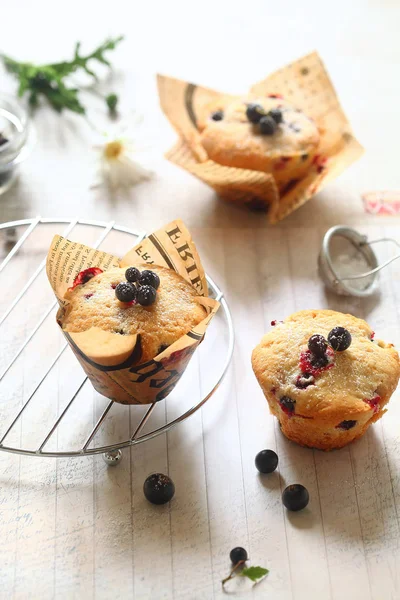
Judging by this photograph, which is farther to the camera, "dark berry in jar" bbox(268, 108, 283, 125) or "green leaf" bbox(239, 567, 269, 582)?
"dark berry in jar" bbox(268, 108, 283, 125)

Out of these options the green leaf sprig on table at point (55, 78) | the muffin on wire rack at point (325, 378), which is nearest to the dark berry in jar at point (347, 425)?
the muffin on wire rack at point (325, 378)

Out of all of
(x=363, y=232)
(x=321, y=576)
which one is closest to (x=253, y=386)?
(x=321, y=576)

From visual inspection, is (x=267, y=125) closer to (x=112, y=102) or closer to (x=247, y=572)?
(x=112, y=102)

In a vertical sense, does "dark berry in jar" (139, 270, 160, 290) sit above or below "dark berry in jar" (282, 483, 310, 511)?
above

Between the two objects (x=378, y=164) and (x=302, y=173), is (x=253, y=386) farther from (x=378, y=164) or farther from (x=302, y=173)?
(x=378, y=164)

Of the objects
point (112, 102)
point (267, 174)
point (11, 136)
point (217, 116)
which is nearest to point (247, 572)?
point (267, 174)

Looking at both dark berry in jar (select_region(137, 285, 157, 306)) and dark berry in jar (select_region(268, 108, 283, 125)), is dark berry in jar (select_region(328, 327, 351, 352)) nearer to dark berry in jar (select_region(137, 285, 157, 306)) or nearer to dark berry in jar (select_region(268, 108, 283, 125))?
dark berry in jar (select_region(137, 285, 157, 306))

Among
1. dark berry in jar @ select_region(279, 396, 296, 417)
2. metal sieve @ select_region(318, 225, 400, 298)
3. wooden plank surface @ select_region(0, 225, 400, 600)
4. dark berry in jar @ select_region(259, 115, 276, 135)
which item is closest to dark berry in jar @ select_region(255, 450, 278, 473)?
wooden plank surface @ select_region(0, 225, 400, 600)
